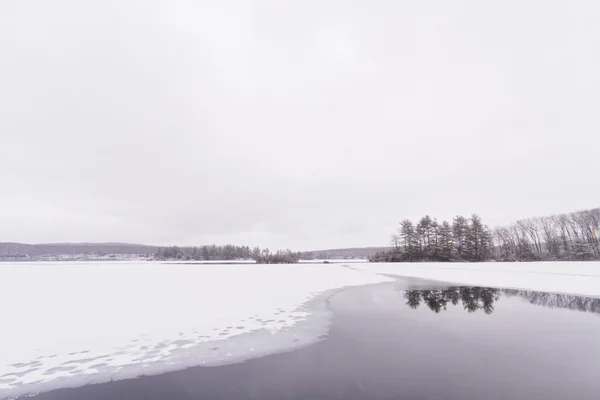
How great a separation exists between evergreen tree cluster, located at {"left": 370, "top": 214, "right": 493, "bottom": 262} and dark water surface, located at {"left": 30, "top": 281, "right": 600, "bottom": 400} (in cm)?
7168

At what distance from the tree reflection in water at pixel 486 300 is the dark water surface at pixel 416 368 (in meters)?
2.73

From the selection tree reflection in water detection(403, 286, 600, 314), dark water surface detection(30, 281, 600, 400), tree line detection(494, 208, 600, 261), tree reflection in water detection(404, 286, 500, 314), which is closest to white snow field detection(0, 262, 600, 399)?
dark water surface detection(30, 281, 600, 400)

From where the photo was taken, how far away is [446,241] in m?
78.5

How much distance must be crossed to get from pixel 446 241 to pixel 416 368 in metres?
81.5

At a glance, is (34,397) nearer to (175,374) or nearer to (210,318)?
(175,374)

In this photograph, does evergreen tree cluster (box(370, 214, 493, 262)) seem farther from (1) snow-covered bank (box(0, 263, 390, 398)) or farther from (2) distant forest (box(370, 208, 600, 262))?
(1) snow-covered bank (box(0, 263, 390, 398))

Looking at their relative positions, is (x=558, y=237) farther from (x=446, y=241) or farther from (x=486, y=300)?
(x=486, y=300)

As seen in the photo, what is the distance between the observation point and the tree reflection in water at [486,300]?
575 inches

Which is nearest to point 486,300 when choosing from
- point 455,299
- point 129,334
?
point 455,299

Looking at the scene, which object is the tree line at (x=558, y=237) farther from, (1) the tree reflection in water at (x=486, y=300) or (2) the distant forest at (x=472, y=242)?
(1) the tree reflection in water at (x=486, y=300)

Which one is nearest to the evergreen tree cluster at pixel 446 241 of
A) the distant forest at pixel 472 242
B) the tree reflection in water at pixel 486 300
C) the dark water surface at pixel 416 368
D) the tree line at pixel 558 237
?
the distant forest at pixel 472 242

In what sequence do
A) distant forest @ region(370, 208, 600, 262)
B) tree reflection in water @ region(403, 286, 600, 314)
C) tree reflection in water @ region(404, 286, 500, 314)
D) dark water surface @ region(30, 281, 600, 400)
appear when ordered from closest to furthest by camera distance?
dark water surface @ region(30, 281, 600, 400) < tree reflection in water @ region(403, 286, 600, 314) < tree reflection in water @ region(404, 286, 500, 314) < distant forest @ region(370, 208, 600, 262)

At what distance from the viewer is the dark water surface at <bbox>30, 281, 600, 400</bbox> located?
5.72m

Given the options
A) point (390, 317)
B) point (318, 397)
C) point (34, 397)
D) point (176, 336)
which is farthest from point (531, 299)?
point (34, 397)
